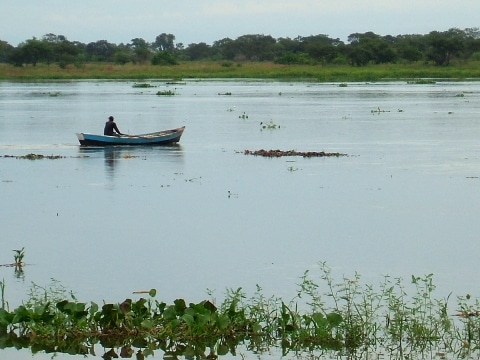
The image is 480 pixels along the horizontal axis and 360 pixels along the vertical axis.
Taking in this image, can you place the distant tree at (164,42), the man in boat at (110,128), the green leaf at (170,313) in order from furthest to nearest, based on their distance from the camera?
the distant tree at (164,42)
the man in boat at (110,128)
the green leaf at (170,313)

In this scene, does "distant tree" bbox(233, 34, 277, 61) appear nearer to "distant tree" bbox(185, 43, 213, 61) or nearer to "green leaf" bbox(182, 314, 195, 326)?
"distant tree" bbox(185, 43, 213, 61)

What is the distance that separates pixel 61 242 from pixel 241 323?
509 centimetres

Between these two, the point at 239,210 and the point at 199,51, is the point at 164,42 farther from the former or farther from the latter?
the point at 239,210

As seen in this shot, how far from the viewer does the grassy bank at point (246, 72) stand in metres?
83.2

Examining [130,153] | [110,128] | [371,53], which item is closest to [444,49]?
[371,53]

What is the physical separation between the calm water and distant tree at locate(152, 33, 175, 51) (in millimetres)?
125691

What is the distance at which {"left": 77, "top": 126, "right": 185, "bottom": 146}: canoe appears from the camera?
26361 mm

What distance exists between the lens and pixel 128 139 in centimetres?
2634

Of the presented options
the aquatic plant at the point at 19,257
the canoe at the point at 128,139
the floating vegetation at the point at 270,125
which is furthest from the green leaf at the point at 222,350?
the floating vegetation at the point at 270,125

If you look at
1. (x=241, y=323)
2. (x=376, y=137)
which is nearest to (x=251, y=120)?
(x=376, y=137)

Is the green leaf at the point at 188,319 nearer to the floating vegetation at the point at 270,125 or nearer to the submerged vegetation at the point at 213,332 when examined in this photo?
the submerged vegetation at the point at 213,332

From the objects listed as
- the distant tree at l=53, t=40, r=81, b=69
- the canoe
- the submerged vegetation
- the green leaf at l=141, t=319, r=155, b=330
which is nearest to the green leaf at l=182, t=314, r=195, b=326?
the submerged vegetation

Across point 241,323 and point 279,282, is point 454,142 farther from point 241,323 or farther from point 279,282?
point 241,323

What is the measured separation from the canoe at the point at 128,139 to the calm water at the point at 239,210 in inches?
15.1
